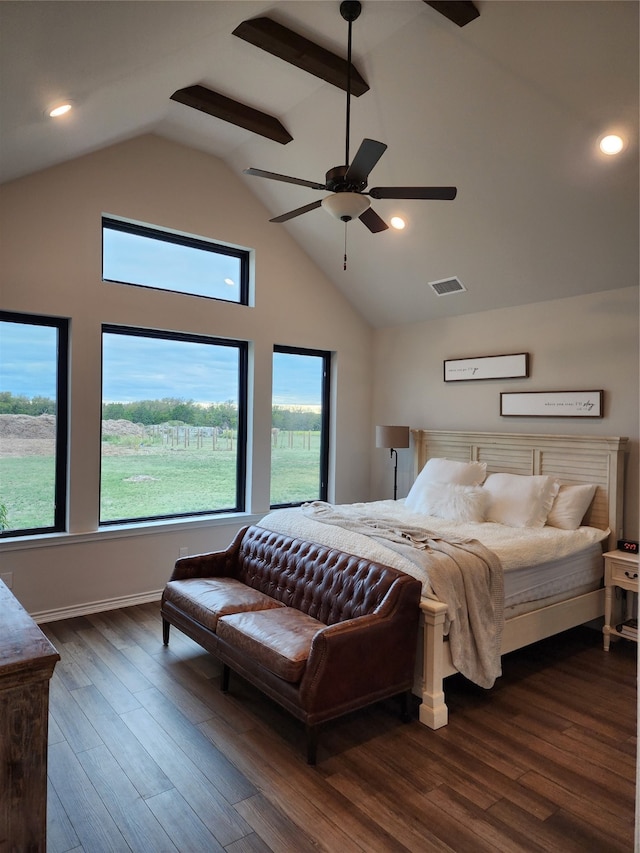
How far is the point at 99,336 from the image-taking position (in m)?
4.44

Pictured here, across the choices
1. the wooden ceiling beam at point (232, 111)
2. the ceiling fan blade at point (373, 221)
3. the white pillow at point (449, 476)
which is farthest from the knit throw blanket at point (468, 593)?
the wooden ceiling beam at point (232, 111)

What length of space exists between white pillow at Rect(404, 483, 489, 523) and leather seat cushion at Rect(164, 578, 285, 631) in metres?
1.64

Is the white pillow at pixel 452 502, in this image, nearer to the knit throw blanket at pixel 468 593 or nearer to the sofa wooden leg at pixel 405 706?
the knit throw blanket at pixel 468 593

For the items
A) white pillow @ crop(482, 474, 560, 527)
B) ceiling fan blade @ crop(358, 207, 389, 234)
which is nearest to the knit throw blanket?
white pillow @ crop(482, 474, 560, 527)

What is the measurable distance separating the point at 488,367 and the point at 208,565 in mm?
3055

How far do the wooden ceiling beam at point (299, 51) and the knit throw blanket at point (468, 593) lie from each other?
3.05 meters

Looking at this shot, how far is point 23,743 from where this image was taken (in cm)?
147

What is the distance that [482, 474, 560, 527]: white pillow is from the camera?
4.14 metres

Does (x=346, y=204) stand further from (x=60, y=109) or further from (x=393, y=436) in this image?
(x=393, y=436)

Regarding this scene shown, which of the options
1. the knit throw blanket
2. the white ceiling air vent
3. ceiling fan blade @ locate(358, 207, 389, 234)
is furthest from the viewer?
the white ceiling air vent

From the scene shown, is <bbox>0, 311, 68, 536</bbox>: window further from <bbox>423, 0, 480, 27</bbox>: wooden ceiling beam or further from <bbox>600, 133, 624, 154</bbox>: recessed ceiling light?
<bbox>600, 133, 624, 154</bbox>: recessed ceiling light

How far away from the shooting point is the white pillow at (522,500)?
414cm

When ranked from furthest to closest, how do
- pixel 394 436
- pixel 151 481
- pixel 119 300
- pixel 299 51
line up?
1. pixel 394 436
2. pixel 151 481
3. pixel 119 300
4. pixel 299 51

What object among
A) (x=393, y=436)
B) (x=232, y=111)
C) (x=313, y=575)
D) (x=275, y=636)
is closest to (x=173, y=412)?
(x=393, y=436)
